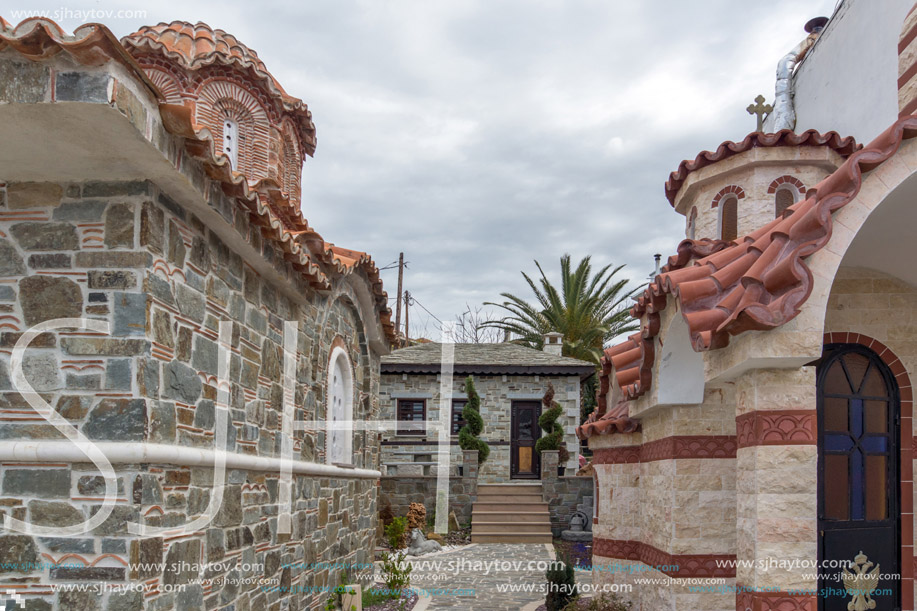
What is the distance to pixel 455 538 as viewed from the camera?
18797 millimetres

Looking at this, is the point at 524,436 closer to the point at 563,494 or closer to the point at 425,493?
the point at 563,494

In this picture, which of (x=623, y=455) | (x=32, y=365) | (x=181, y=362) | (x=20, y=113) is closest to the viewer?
(x=20, y=113)

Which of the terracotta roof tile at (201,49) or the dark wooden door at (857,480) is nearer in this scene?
the dark wooden door at (857,480)

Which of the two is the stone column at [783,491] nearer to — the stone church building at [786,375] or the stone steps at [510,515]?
the stone church building at [786,375]

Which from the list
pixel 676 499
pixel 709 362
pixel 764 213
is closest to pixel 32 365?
pixel 709 362

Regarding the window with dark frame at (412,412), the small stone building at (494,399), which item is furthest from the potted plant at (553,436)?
the window with dark frame at (412,412)

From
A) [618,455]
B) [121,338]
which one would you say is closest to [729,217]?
[618,455]

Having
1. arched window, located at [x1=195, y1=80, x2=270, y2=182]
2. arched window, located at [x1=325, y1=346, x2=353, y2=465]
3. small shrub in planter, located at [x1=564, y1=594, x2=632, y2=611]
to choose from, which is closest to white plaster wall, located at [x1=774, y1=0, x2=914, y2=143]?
small shrub in planter, located at [x1=564, y1=594, x2=632, y2=611]

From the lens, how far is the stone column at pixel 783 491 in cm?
515

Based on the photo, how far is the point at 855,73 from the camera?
36.4 feet

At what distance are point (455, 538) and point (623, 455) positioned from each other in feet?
31.8

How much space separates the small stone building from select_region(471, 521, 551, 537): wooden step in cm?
360

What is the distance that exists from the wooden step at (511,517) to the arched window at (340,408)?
9389mm

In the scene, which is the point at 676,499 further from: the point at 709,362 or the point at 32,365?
the point at 32,365
